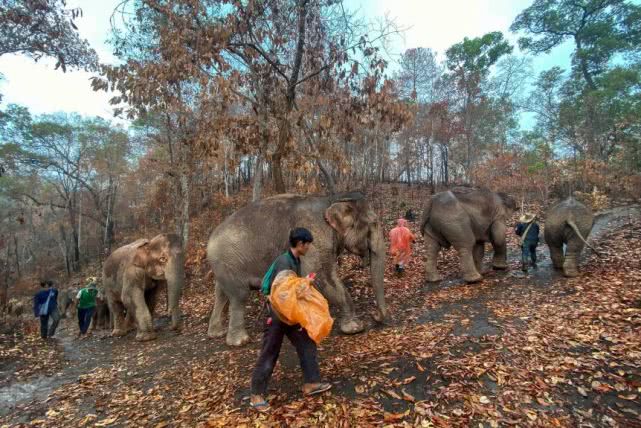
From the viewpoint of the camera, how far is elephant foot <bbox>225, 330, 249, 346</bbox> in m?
6.18

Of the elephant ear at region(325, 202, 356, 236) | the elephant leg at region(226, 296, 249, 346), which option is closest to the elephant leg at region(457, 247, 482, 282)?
the elephant ear at region(325, 202, 356, 236)

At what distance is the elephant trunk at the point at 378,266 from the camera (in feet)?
19.3

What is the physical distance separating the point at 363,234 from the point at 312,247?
89 cm

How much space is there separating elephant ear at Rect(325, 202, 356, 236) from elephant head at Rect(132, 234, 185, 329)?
4.17 meters

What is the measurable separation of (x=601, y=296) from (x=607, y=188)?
15.5 m

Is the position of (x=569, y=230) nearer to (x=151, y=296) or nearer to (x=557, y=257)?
(x=557, y=257)

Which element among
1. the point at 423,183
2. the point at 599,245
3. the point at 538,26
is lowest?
the point at 599,245

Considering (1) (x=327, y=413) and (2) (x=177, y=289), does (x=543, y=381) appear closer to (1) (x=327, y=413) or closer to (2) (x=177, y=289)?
(1) (x=327, y=413)

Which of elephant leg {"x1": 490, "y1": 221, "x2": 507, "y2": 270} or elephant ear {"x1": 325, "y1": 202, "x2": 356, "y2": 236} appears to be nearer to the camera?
elephant ear {"x1": 325, "y1": 202, "x2": 356, "y2": 236}

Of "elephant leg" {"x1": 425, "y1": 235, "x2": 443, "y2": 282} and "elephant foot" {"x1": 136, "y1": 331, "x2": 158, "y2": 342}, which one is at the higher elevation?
"elephant leg" {"x1": 425, "y1": 235, "x2": 443, "y2": 282}

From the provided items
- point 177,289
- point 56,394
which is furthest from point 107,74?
point 56,394

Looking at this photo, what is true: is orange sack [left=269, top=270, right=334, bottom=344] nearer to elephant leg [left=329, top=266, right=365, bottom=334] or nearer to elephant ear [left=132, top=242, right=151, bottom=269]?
elephant leg [left=329, top=266, right=365, bottom=334]

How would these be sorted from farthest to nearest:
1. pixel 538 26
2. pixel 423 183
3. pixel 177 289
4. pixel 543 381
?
pixel 423 183 < pixel 538 26 < pixel 177 289 < pixel 543 381

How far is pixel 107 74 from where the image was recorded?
21.3 feet
